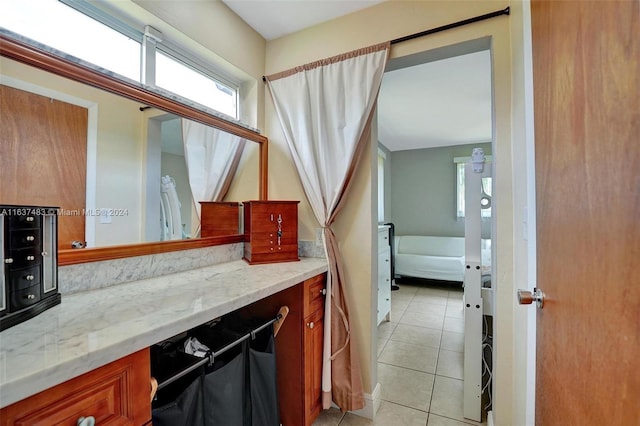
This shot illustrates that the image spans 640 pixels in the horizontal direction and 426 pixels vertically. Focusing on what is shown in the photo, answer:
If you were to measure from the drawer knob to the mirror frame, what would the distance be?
64 cm

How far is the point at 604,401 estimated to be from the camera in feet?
1.57

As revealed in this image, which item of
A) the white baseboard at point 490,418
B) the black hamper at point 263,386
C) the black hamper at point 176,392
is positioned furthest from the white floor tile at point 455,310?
the black hamper at point 176,392

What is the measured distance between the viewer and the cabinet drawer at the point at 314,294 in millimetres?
1441

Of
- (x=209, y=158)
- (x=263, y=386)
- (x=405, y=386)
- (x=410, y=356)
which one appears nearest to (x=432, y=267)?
(x=410, y=356)

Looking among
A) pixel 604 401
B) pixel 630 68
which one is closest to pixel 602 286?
pixel 604 401

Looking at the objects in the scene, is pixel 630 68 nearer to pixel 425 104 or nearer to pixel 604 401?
pixel 604 401

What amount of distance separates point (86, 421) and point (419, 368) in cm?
219

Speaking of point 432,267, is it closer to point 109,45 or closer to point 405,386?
point 405,386

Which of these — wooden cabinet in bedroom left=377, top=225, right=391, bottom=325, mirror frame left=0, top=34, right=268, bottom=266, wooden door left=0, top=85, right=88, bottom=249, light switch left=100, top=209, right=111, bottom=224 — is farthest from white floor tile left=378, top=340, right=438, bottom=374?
wooden door left=0, top=85, right=88, bottom=249

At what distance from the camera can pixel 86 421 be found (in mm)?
617

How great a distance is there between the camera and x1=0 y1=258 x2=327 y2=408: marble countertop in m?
0.54

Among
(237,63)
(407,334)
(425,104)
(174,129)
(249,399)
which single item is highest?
(425,104)

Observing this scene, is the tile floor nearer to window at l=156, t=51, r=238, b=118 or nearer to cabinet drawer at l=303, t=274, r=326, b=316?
cabinet drawer at l=303, t=274, r=326, b=316

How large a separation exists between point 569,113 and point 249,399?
1505mm
